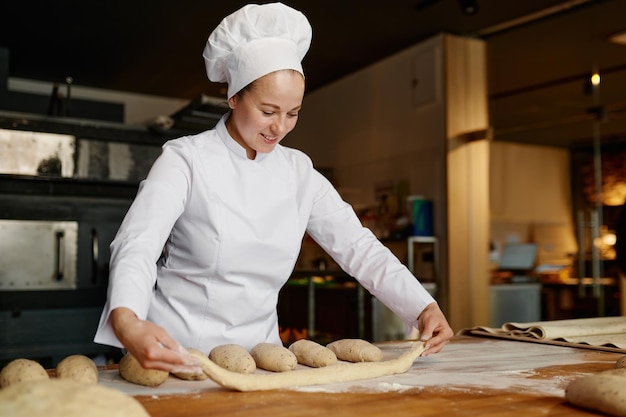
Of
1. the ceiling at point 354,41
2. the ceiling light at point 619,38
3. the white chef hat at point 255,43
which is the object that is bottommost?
the white chef hat at point 255,43

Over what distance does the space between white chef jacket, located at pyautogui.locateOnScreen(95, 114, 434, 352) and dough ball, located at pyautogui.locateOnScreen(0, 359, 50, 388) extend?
0.33m

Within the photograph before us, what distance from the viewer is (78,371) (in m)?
1.20

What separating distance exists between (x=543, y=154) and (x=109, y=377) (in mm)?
7071

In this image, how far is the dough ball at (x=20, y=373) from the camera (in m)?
1.13

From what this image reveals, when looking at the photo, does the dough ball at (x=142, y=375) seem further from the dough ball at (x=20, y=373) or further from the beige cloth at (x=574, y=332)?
the beige cloth at (x=574, y=332)

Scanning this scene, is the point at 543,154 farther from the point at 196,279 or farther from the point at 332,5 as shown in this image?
the point at 196,279

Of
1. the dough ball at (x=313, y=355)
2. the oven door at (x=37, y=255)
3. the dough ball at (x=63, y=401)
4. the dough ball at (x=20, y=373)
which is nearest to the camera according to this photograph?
the dough ball at (x=63, y=401)

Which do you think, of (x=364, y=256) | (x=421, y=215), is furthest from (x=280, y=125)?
(x=421, y=215)

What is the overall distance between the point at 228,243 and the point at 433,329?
540 millimetres

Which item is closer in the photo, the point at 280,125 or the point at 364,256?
the point at 280,125

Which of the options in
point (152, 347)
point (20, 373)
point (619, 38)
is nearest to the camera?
point (152, 347)

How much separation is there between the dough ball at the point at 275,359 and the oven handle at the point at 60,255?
2315 millimetres

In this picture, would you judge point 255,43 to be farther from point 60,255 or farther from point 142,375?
point 60,255

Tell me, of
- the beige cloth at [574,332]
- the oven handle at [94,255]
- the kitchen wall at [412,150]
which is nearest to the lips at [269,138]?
the beige cloth at [574,332]
